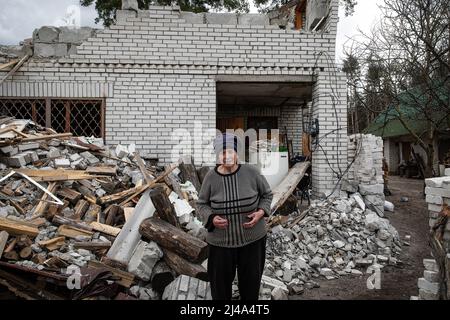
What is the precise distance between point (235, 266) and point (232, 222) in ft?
1.35

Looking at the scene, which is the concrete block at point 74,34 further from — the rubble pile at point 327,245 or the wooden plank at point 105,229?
the rubble pile at point 327,245

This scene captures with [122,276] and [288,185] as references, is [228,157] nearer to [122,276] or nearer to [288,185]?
[122,276]

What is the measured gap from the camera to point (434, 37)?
1029 cm

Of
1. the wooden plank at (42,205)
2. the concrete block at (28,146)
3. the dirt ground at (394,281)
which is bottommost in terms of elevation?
the dirt ground at (394,281)

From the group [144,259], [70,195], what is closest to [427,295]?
[144,259]

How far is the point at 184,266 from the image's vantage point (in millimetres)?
3658

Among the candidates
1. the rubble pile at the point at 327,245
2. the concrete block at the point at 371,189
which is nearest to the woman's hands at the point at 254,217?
the rubble pile at the point at 327,245

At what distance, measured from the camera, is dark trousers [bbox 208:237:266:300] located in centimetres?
280

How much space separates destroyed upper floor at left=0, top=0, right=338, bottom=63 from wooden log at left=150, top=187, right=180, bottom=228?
3.66 meters

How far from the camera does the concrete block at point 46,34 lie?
6.57 meters

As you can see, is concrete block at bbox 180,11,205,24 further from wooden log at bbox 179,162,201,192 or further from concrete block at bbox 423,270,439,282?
concrete block at bbox 423,270,439,282

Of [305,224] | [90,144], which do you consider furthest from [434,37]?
[90,144]

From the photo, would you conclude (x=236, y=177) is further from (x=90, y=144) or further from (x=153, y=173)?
(x=90, y=144)

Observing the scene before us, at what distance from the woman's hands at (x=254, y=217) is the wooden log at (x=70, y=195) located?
Result: 309cm
